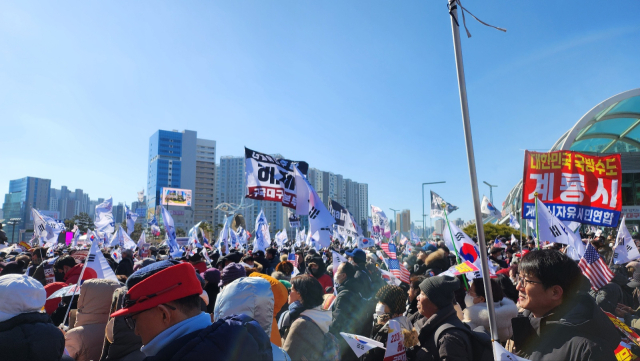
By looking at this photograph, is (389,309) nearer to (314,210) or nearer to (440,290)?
(440,290)

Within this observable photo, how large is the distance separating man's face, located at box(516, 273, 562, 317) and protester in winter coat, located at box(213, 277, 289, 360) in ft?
5.69

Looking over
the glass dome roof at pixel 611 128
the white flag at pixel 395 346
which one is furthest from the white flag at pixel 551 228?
the glass dome roof at pixel 611 128

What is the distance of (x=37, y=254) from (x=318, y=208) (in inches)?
363

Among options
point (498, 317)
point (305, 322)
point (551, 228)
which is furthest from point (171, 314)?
point (551, 228)

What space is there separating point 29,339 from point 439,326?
3134 mm

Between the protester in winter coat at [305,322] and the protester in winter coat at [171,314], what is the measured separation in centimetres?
158

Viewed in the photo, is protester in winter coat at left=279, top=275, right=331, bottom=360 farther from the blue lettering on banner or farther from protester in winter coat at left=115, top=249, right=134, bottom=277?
protester in winter coat at left=115, top=249, right=134, bottom=277

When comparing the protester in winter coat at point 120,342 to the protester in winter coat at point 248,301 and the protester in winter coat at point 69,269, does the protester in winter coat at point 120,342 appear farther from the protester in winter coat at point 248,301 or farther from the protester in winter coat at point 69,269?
the protester in winter coat at point 69,269

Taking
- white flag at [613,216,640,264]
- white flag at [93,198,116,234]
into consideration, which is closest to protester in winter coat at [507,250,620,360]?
white flag at [613,216,640,264]

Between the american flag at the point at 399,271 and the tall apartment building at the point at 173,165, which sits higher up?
the tall apartment building at the point at 173,165

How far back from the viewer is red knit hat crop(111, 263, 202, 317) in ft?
6.24

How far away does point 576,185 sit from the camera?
7.45m

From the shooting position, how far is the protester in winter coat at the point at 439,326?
3070 millimetres

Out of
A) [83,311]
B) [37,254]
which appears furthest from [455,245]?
[37,254]
